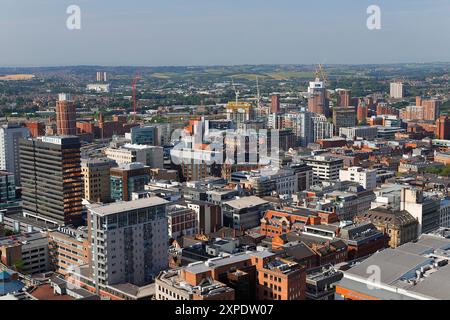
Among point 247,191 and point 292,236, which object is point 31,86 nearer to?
point 247,191

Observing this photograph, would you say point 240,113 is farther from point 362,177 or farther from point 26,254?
point 26,254

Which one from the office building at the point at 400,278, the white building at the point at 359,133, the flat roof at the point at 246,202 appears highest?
the white building at the point at 359,133

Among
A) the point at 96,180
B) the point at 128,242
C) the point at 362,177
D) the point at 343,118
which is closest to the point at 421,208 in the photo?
the point at 362,177

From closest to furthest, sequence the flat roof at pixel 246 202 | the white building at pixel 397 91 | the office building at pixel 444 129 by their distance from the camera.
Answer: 1. the flat roof at pixel 246 202
2. the office building at pixel 444 129
3. the white building at pixel 397 91

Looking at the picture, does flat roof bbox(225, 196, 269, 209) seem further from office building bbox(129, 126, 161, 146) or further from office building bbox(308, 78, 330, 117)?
office building bbox(308, 78, 330, 117)

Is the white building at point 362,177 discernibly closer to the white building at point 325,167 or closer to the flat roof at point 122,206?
the white building at point 325,167

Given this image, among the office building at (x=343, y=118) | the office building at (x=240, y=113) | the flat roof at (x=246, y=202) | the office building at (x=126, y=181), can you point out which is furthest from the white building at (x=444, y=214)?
the office building at (x=240, y=113)
